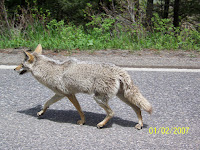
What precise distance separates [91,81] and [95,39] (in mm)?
5447

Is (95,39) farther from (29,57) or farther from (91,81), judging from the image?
(91,81)

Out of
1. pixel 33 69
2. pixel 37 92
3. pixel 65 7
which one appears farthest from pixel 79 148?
pixel 65 7

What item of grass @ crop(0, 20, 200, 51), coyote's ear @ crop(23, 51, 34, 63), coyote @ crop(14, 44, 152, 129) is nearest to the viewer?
coyote @ crop(14, 44, 152, 129)

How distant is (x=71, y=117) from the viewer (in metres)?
4.71

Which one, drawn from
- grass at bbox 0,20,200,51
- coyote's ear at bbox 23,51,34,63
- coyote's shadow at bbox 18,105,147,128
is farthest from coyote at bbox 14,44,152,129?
grass at bbox 0,20,200,51

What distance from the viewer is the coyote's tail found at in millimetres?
4129

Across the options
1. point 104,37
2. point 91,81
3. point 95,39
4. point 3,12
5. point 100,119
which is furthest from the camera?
point 3,12

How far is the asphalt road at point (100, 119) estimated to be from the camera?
12.4 ft
